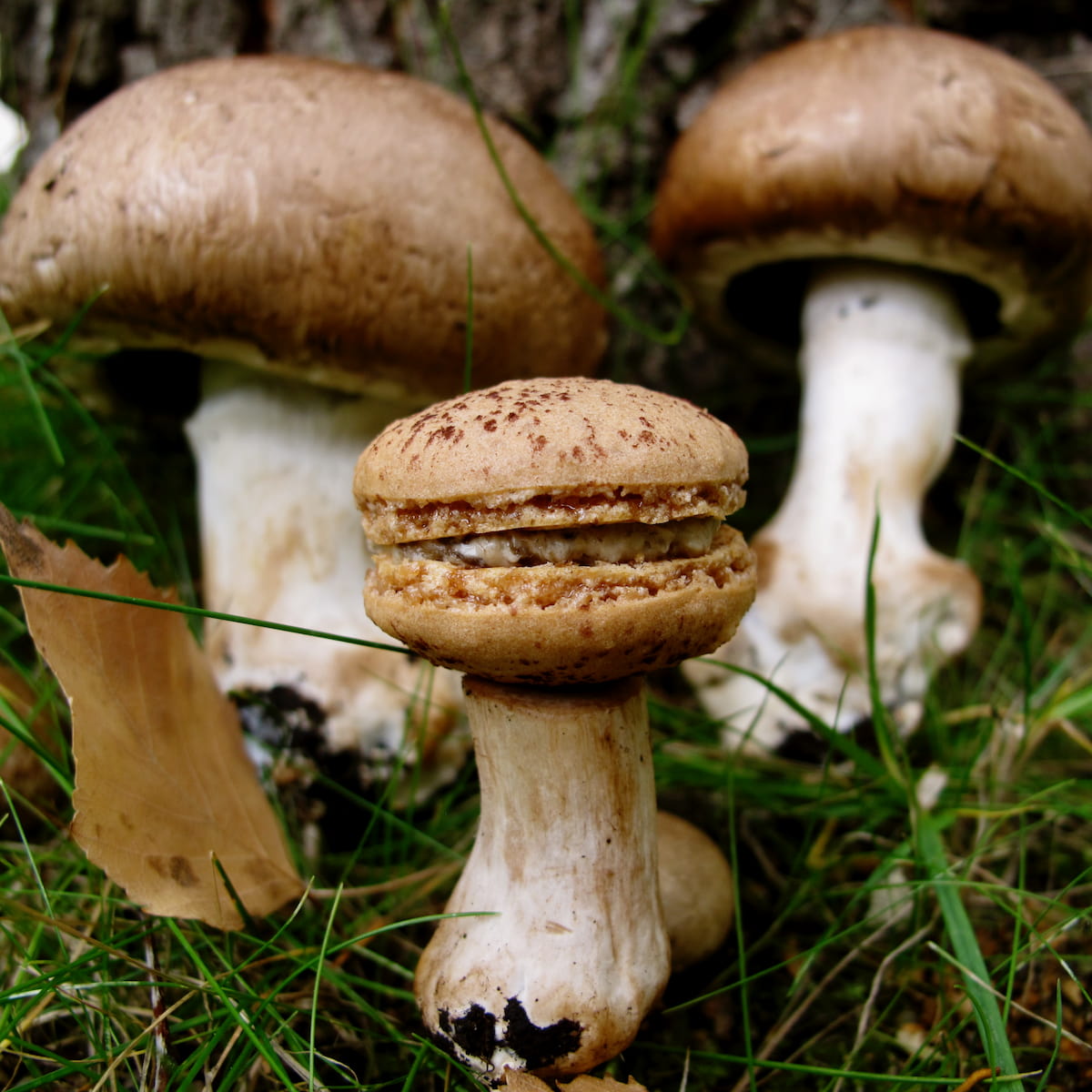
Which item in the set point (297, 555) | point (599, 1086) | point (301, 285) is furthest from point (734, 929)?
point (301, 285)

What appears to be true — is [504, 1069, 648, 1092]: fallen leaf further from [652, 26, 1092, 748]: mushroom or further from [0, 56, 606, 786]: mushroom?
[652, 26, 1092, 748]: mushroom

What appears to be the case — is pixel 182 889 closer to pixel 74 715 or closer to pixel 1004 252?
pixel 74 715

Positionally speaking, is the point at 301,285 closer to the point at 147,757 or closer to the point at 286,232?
the point at 286,232

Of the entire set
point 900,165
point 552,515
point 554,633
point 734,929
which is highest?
point 900,165

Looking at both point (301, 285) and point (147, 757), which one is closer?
point (147, 757)

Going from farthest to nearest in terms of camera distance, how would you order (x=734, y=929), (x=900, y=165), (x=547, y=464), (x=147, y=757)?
(x=900, y=165) → (x=734, y=929) → (x=147, y=757) → (x=547, y=464)

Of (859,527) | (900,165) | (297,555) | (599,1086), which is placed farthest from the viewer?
(859,527)

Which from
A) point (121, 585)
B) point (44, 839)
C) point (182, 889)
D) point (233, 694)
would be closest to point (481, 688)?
point (182, 889)
